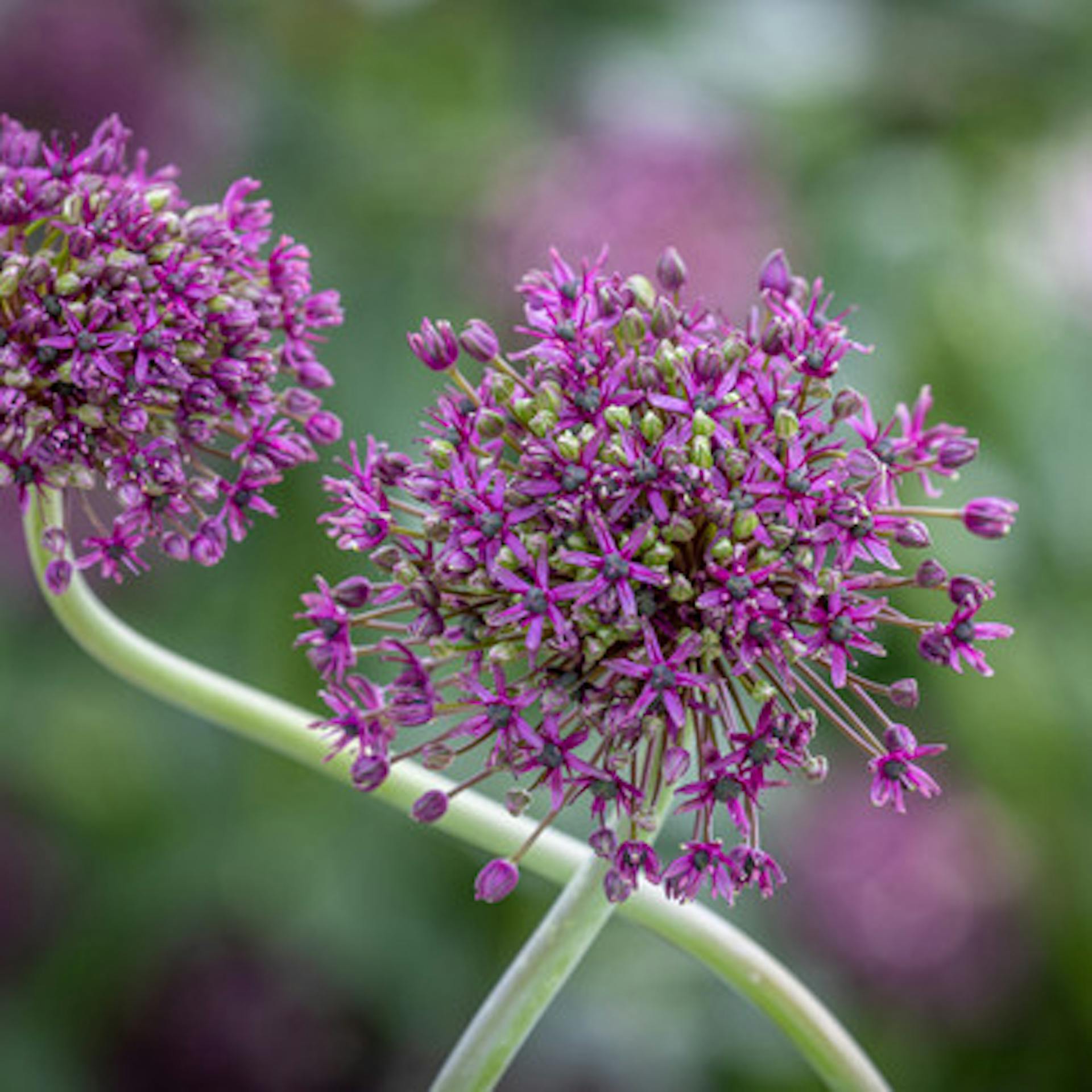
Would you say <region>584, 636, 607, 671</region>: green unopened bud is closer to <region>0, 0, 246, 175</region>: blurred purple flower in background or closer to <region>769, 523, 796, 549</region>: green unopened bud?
<region>769, 523, 796, 549</region>: green unopened bud

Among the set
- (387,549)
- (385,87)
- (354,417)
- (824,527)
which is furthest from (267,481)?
(385,87)

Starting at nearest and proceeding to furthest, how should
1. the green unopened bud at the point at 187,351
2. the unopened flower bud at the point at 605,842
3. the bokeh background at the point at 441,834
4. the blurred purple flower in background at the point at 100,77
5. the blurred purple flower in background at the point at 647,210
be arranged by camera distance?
the unopened flower bud at the point at 605,842 → the green unopened bud at the point at 187,351 → the blurred purple flower in background at the point at 647,210 → the bokeh background at the point at 441,834 → the blurred purple flower in background at the point at 100,77

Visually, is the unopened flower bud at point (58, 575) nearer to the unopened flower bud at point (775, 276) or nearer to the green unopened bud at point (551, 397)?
the green unopened bud at point (551, 397)

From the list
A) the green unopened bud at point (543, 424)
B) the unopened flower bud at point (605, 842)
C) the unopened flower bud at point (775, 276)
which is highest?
the unopened flower bud at point (775, 276)

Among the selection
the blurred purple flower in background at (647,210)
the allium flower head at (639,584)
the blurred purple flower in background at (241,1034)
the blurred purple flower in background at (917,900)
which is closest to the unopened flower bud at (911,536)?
the allium flower head at (639,584)

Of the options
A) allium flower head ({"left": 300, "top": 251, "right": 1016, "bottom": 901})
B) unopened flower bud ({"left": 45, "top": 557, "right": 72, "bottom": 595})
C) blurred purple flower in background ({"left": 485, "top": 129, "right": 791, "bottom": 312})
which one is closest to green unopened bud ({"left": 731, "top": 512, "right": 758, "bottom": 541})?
allium flower head ({"left": 300, "top": 251, "right": 1016, "bottom": 901})

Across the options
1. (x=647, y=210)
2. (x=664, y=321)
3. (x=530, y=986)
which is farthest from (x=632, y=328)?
(x=647, y=210)

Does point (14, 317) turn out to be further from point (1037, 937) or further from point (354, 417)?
point (1037, 937)
